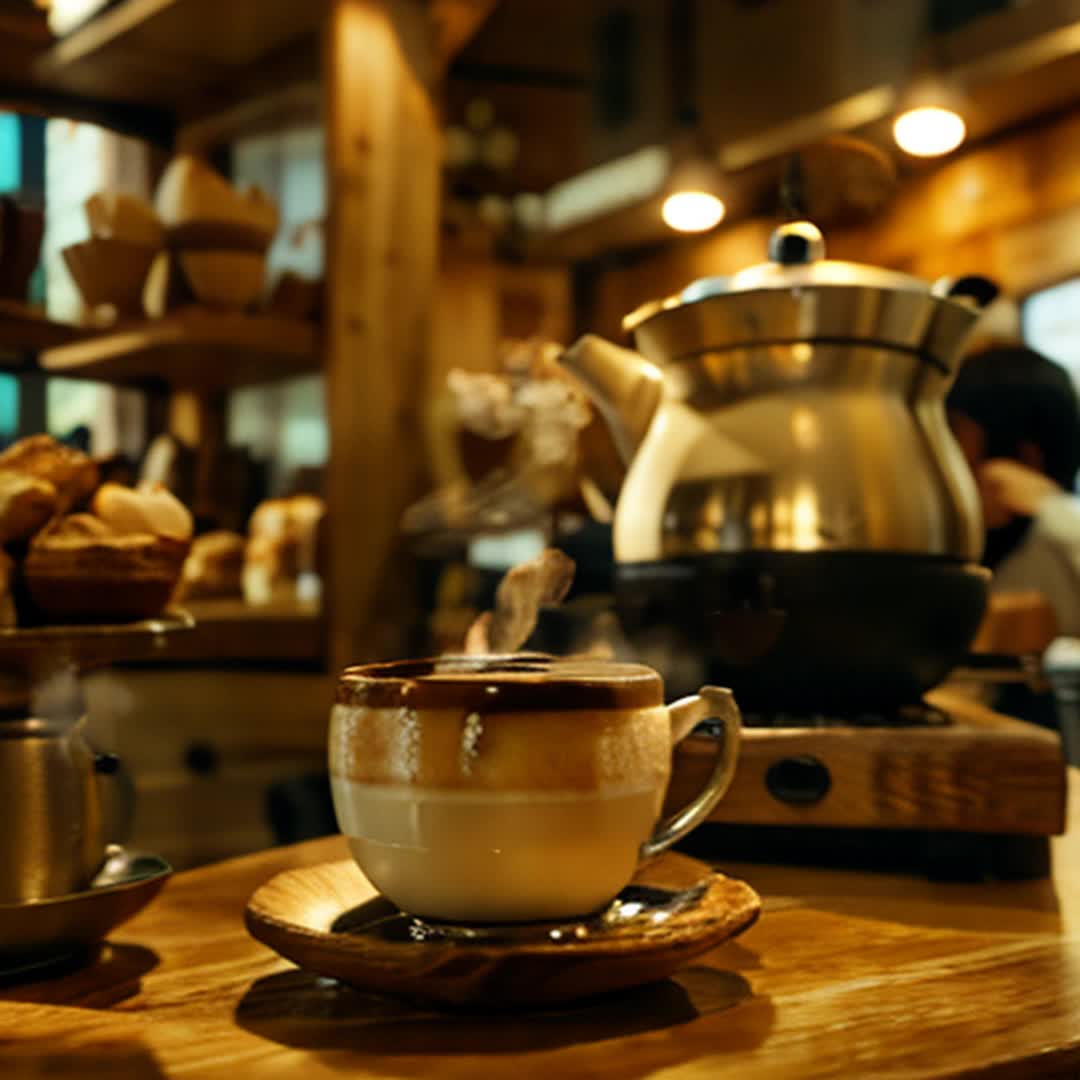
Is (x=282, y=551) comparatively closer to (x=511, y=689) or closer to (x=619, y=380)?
(x=619, y=380)

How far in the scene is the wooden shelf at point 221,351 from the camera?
1.83 m

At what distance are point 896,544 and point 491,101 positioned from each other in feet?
12.8

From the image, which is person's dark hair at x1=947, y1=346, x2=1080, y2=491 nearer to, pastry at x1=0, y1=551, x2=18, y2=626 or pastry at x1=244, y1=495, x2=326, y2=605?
pastry at x1=244, y1=495, x2=326, y2=605

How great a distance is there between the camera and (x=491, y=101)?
14.1 feet

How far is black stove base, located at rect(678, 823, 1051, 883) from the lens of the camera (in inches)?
27.3

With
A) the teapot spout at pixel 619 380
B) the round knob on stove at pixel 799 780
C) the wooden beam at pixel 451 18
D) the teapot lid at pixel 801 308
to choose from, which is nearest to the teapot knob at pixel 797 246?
the teapot lid at pixel 801 308

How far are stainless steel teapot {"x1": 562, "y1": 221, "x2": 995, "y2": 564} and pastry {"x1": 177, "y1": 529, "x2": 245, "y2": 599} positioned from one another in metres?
1.40

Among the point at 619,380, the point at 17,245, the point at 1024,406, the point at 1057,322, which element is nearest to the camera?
the point at 619,380

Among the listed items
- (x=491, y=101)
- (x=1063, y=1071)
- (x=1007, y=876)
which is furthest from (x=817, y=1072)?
(x=491, y=101)

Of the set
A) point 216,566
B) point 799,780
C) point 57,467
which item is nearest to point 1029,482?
point 216,566

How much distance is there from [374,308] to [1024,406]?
1120 millimetres

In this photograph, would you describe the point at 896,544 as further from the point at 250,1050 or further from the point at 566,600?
the point at 250,1050

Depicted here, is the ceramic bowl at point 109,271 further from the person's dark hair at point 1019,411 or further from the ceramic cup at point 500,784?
the person's dark hair at point 1019,411

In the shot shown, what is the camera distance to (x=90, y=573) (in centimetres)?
58
